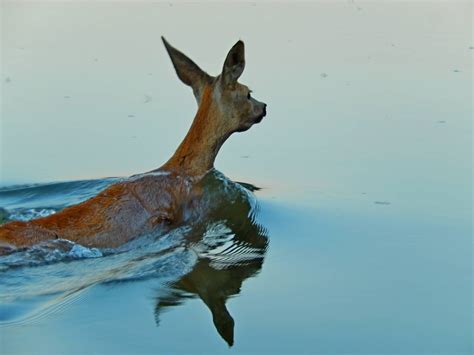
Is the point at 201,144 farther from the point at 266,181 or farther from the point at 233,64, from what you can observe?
→ the point at 266,181

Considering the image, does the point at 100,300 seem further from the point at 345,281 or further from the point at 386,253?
the point at 386,253

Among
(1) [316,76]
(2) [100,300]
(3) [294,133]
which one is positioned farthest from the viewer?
(1) [316,76]

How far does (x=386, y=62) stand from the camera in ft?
36.5

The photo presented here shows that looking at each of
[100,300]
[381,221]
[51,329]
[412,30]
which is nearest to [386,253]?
[381,221]

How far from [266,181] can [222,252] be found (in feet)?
5.11

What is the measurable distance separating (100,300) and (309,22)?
327 inches

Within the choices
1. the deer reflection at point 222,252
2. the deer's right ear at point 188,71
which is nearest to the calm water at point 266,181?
the deer reflection at point 222,252

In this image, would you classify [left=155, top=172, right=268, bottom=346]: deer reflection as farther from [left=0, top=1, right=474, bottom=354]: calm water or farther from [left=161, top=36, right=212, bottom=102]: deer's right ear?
[left=161, top=36, right=212, bottom=102]: deer's right ear

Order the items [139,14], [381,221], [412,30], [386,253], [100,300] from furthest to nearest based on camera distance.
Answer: [139,14]
[412,30]
[381,221]
[386,253]
[100,300]

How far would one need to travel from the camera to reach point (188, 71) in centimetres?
705

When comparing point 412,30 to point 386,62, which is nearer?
point 386,62

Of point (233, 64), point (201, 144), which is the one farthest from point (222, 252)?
point (233, 64)

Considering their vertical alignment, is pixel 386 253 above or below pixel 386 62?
below

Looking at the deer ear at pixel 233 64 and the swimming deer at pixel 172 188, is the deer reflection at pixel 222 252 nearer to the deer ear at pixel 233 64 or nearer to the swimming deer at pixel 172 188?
the swimming deer at pixel 172 188
